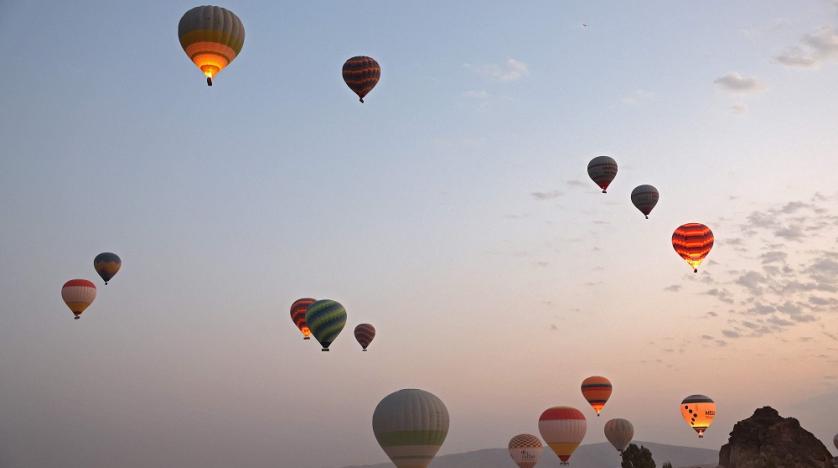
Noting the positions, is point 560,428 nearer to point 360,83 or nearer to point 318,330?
point 318,330

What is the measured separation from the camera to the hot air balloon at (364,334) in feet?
249

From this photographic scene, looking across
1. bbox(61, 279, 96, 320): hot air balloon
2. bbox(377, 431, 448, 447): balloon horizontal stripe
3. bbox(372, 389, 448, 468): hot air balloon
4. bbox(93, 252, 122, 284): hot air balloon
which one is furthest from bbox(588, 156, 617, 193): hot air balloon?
bbox(61, 279, 96, 320): hot air balloon

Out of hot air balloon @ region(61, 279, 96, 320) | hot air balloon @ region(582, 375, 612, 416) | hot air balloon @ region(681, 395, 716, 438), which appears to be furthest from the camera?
hot air balloon @ region(582, 375, 612, 416)

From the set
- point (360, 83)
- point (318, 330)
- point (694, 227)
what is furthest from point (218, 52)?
point (694, 227)

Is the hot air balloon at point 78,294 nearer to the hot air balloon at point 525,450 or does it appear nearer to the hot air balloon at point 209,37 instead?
the hot air balloon at point 209,37

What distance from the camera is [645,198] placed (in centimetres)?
6950

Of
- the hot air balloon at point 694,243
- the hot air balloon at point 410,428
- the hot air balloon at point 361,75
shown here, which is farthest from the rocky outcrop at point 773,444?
the hot air balloon at point 361,75

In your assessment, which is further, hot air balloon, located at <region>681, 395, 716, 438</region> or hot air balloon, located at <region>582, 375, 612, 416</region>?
hot air balloon, located at <region>582, 375, 612, 416</region>

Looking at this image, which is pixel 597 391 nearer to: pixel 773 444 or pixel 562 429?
pixel 562 429

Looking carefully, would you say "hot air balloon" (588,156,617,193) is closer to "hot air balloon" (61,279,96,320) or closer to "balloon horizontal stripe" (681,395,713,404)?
"balloon horizontal stripe" (681,395,713,404)

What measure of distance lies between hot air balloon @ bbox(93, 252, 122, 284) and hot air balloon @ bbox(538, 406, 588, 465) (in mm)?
36295

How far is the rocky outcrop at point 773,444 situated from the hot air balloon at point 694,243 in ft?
57.6

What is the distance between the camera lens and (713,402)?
7719 centimetres

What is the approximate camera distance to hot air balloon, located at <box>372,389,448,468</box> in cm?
5416
